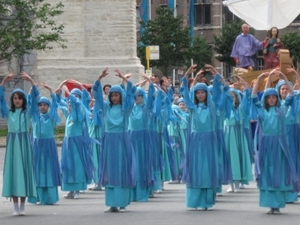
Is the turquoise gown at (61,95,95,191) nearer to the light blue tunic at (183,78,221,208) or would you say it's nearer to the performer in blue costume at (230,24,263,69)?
the light blue tunic at (183,78,221,208)

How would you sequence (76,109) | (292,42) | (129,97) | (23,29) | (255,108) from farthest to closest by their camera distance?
(292,42), (23,29), (76,109), (129,97), (255,108)

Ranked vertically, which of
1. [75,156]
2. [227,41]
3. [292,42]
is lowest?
[75,156]

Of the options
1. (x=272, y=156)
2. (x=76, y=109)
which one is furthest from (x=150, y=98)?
(x=272, y=156)

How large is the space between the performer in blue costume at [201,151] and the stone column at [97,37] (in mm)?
27079

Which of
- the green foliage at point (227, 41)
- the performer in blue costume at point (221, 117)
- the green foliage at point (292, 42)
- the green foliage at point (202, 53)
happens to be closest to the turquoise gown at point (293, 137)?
the performer in blue costume at point (221, 117)

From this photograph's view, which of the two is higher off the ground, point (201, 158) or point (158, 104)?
point (158, 104)

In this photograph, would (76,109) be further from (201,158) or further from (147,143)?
(201,158)

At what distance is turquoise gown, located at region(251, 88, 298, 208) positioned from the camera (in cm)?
1425

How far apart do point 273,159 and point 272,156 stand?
0.04 metres

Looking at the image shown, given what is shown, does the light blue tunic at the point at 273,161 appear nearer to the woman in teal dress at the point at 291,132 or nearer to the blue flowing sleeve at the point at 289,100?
the blue flowing sleeve at the point at 289,100

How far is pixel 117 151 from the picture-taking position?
14961mm

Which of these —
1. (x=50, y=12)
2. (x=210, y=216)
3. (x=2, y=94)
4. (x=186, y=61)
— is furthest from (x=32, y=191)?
(x=186, y=61)

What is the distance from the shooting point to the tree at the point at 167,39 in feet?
170

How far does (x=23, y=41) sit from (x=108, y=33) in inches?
249
